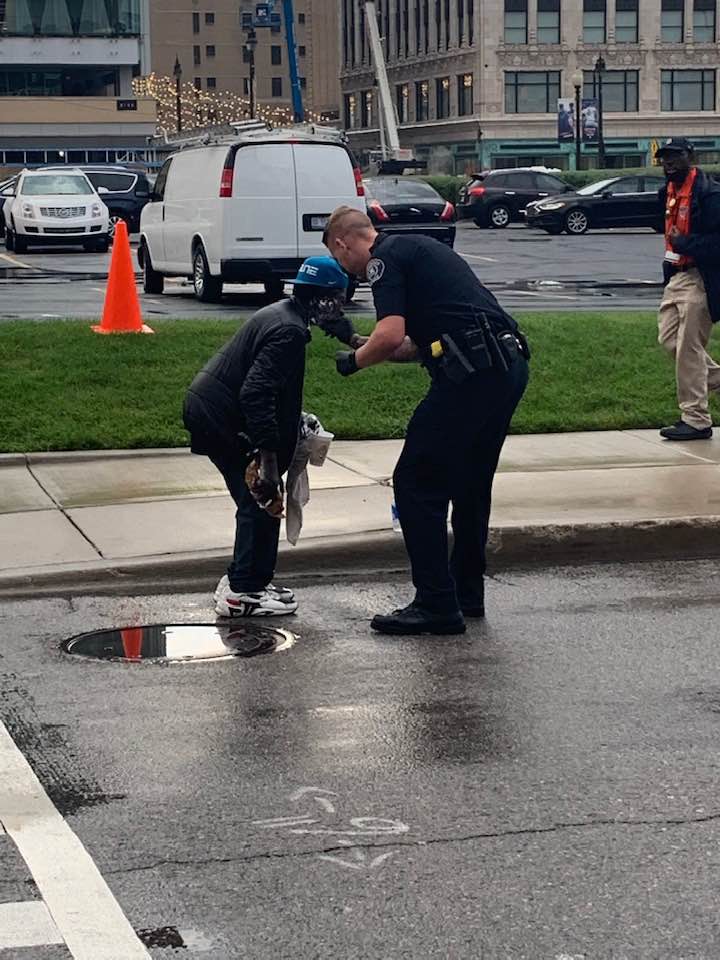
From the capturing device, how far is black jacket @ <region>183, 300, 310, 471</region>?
24.3 feet

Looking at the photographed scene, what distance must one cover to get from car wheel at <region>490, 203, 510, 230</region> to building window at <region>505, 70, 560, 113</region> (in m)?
46.4

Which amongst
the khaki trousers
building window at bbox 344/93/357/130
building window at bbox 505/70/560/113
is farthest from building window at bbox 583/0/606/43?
the khaki trousers

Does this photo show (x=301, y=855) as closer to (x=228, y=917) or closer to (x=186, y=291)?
(x=228, y=917)

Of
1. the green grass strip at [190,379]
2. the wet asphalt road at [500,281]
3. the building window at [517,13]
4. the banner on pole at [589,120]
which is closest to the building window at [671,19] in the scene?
the building window at [517,13]

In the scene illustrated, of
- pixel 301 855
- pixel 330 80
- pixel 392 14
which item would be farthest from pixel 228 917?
pixel 330 80

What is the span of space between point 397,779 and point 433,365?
2363mm

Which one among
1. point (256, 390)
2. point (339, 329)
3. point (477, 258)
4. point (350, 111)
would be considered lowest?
point (477, 258)

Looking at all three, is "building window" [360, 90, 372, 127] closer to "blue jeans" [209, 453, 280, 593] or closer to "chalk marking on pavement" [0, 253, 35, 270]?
"chalk marking on pavement" [0, 253, 35, 270]

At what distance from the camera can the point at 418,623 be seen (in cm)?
735

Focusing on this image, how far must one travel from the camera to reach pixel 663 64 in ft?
311

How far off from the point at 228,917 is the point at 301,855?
0.47 m

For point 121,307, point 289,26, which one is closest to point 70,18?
point 289,26

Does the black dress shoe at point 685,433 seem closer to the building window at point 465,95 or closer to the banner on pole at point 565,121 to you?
the banner on pole at point 565,121

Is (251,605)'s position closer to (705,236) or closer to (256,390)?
(256,390)
